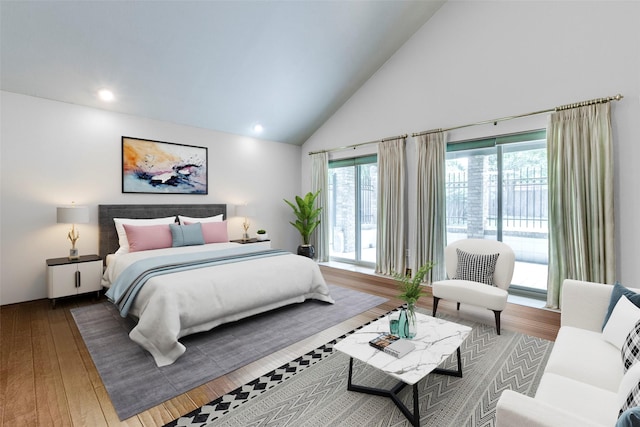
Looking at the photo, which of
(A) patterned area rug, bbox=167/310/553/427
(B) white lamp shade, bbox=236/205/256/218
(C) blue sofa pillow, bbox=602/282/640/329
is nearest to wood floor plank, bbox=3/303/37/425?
(A) patterned area rug, bbox=167/310/553/427

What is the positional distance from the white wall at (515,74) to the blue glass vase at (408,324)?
111 inches

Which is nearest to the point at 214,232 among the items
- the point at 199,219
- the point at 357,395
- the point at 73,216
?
the point at 199,219

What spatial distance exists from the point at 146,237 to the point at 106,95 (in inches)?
76.9

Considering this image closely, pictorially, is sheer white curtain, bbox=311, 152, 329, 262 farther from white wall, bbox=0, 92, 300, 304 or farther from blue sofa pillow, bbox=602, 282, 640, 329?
blue sofa pillow, bbox=602, 282, 640, 329

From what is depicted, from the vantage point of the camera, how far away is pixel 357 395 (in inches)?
78.0

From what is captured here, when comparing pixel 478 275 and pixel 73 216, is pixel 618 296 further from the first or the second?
pixel 73 216

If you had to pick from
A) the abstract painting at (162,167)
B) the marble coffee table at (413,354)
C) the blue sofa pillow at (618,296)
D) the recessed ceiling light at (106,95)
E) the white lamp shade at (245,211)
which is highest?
the recessed ceiling light at (106,95)

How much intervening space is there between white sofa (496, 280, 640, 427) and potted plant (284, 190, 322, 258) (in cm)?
446

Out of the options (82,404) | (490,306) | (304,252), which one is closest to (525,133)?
(490,306)

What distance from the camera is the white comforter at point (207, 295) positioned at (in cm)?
246

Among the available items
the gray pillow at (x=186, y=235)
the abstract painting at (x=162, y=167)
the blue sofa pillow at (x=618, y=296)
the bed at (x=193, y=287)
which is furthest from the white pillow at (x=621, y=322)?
the abstract painting at (x=162, y=167)

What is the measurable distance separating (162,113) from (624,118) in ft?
18.9

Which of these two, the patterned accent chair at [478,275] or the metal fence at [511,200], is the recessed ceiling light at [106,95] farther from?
the metal fence at [511,200]

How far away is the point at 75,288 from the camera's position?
3.73 metres
